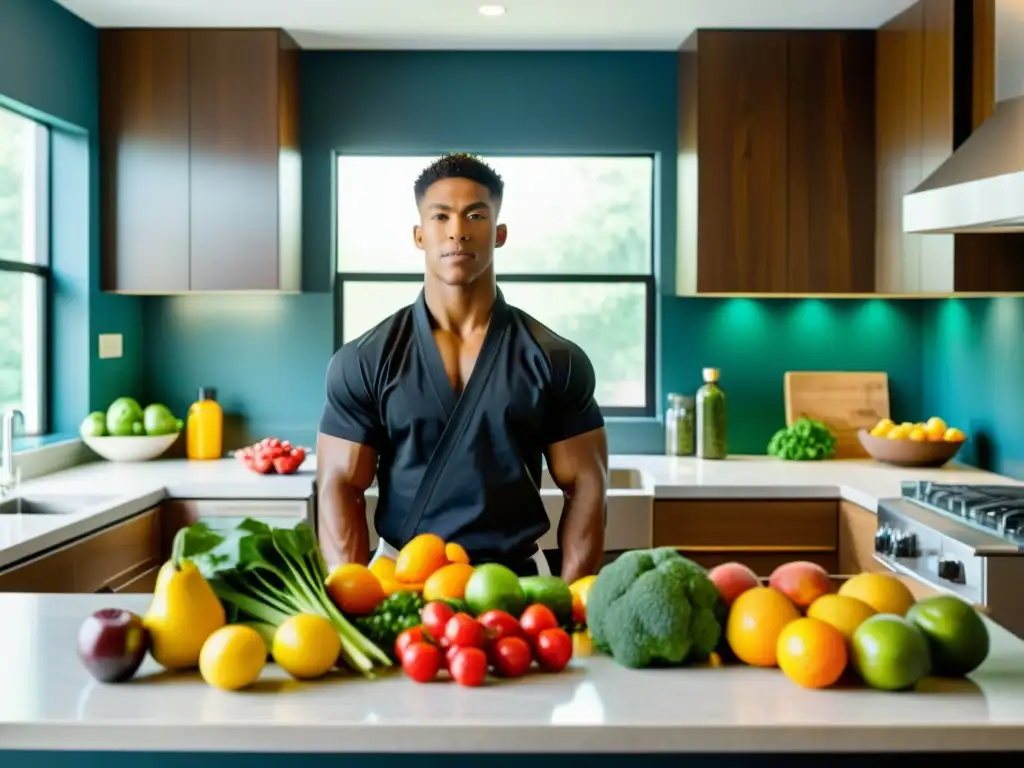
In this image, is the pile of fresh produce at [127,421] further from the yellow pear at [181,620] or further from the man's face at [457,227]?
the yellow pear at [181,620]

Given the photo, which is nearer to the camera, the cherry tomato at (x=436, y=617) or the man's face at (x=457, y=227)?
the cherry tomato at (x=436, y=617)

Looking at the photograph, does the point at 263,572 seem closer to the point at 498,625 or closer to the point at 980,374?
the point at 498,625

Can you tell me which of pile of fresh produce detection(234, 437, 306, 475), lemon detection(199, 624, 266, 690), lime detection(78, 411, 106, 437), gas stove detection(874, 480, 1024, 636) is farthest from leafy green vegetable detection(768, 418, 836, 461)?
lemon detection(199, 624, 266, 690)

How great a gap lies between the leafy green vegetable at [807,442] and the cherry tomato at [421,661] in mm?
3211

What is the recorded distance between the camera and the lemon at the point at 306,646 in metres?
1.52

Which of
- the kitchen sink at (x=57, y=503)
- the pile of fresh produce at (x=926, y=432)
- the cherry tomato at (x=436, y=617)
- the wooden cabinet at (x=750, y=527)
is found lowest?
the wooden cabinet at (x=750, y=527)

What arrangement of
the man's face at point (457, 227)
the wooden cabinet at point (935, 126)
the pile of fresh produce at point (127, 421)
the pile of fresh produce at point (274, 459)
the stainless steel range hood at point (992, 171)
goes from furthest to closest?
the pile of fresh produce at point (127, 421)
the pile of fresh produce at point (274, 459)
the wooden cabinet at point (935, 126)
the stainless steel range hood at point (992, 171)
the man's face at point (457, 227)

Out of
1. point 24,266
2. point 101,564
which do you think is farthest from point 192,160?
point 101,564

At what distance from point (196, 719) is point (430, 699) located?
0.26m

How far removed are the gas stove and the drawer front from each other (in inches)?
15.3

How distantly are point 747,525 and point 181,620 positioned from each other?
273 cm

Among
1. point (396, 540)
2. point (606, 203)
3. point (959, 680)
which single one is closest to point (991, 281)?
point (606, 203)

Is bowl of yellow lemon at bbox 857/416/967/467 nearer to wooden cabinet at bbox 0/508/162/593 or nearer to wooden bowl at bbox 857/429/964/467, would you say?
wooden bowl at bbox 857/429/964/467

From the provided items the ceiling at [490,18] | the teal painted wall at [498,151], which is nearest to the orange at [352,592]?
the ceiling at [490,18]
